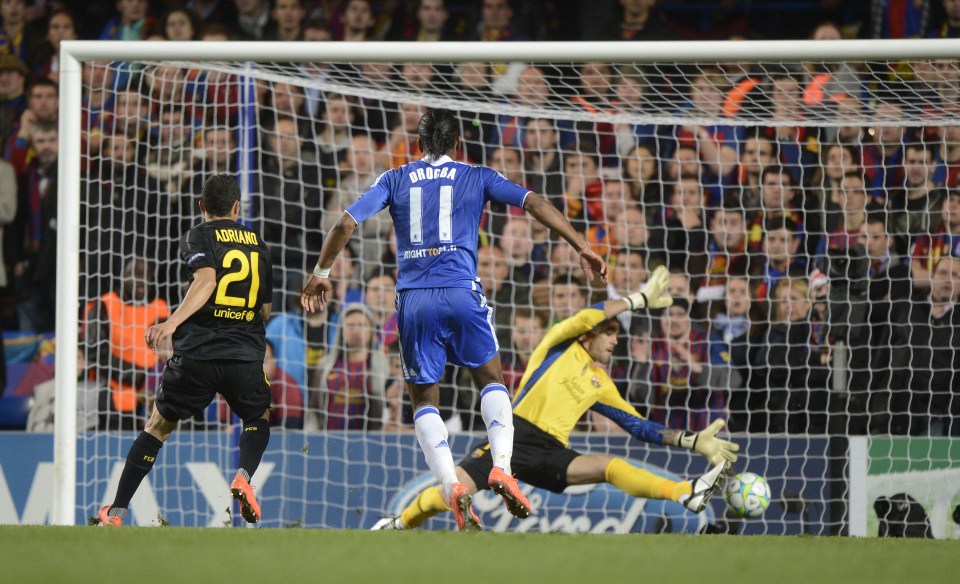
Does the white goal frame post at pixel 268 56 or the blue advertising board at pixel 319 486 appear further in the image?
the blue advertising board at pixel 319 486

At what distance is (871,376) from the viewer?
8.29 meters

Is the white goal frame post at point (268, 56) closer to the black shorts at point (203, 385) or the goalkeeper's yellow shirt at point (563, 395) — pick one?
the black shorts at point (203, 385)

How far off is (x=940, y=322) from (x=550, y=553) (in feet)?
15.3

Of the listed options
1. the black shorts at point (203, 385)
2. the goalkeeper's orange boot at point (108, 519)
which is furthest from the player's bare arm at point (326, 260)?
the goalkeeper's orange boot at point (108, 519)

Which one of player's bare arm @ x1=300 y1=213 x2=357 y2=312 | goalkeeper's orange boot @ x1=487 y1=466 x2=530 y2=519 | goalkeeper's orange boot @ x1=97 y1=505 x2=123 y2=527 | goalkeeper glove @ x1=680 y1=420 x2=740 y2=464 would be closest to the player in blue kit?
player's bare arm @ x1=300 y1=213 x2=357 y2=312

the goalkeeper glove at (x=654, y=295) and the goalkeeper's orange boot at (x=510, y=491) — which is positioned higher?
the goalkeeper glove at (x=654, y=295)

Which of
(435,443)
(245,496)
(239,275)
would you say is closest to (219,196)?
(239,275)

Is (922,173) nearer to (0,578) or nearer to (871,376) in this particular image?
(871,376)

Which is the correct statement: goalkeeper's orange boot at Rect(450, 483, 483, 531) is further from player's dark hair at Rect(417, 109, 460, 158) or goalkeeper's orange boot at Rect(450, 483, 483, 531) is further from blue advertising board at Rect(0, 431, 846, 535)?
blue advertising board at Rect(0, 431, 846, 535)

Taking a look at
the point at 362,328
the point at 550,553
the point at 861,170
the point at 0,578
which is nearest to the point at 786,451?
the point at 861,170

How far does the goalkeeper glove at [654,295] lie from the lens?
766 cm

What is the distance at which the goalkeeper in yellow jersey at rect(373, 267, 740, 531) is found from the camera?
755 centimetres

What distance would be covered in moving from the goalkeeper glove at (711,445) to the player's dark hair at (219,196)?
3.14 meters

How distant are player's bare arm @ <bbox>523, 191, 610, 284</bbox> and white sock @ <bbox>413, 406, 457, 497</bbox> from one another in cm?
99
